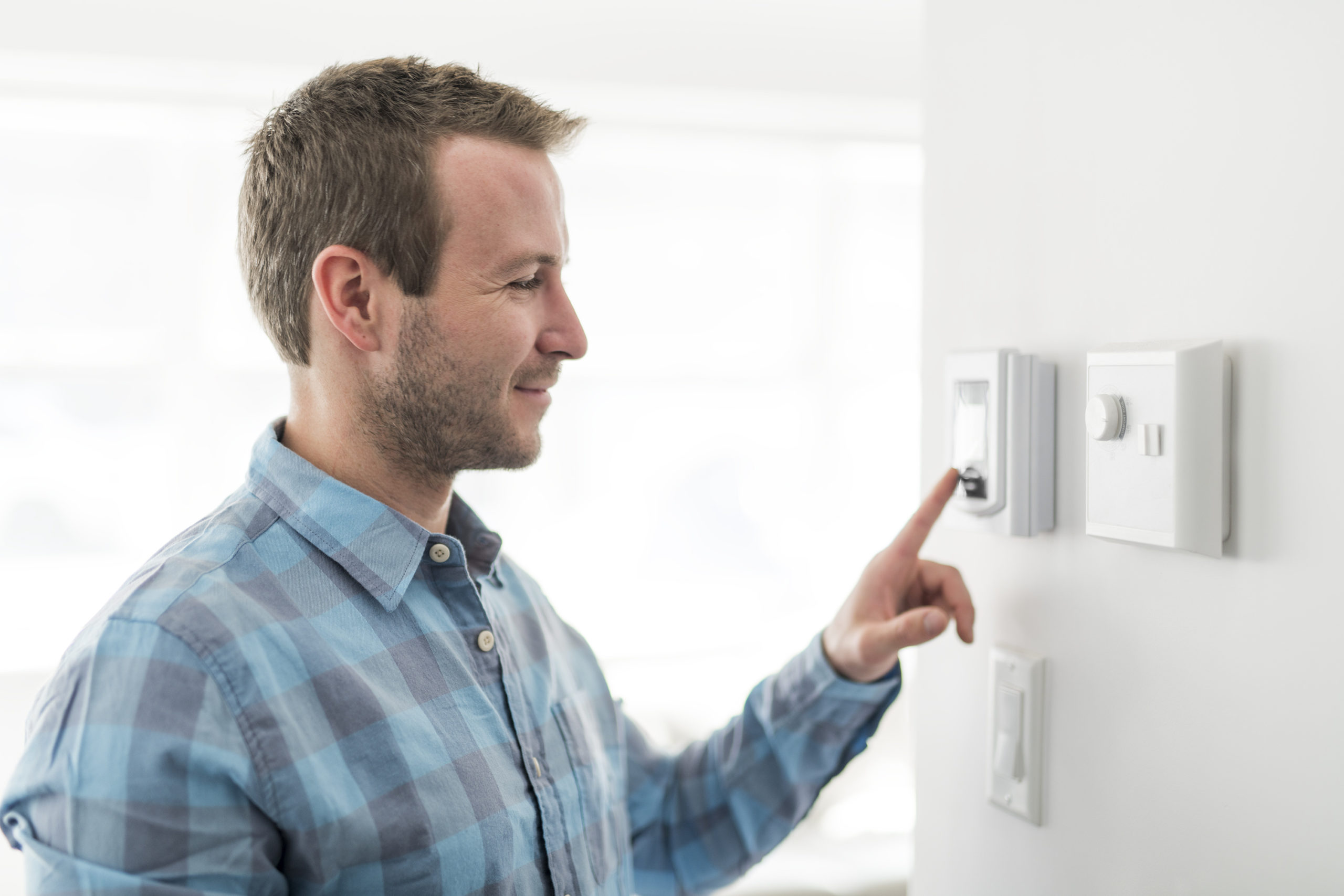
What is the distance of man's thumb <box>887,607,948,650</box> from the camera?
2.47 feet

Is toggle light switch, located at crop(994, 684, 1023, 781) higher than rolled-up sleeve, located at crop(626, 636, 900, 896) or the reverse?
higher

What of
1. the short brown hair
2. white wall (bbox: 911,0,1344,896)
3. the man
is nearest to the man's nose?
the man

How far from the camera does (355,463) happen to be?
799 millimetres

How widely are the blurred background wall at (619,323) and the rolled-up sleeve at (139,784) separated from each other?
166 centimetres

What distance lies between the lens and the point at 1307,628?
52 cm

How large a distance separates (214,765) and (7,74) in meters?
2.34

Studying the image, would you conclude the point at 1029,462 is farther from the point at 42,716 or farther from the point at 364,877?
the point at 42,716

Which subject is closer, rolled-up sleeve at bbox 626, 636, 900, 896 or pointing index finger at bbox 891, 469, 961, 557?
pointing index finger at bbox 891, 469, 961, 557

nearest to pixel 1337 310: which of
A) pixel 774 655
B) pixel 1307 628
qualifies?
pixel 1307 628

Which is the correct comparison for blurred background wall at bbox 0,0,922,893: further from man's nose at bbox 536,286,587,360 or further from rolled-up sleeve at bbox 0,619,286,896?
rolled-up sleeve at bbox 0,619,286,896

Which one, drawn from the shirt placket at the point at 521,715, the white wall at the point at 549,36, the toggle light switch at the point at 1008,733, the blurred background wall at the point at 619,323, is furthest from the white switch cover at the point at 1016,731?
the white wall at the point at 549,36

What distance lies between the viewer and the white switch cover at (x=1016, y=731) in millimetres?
733

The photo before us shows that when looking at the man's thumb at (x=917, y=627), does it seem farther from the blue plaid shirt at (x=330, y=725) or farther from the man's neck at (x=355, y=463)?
the man's neck at (x=355, y=463)

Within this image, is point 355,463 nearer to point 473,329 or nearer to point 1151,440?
point 473,329
